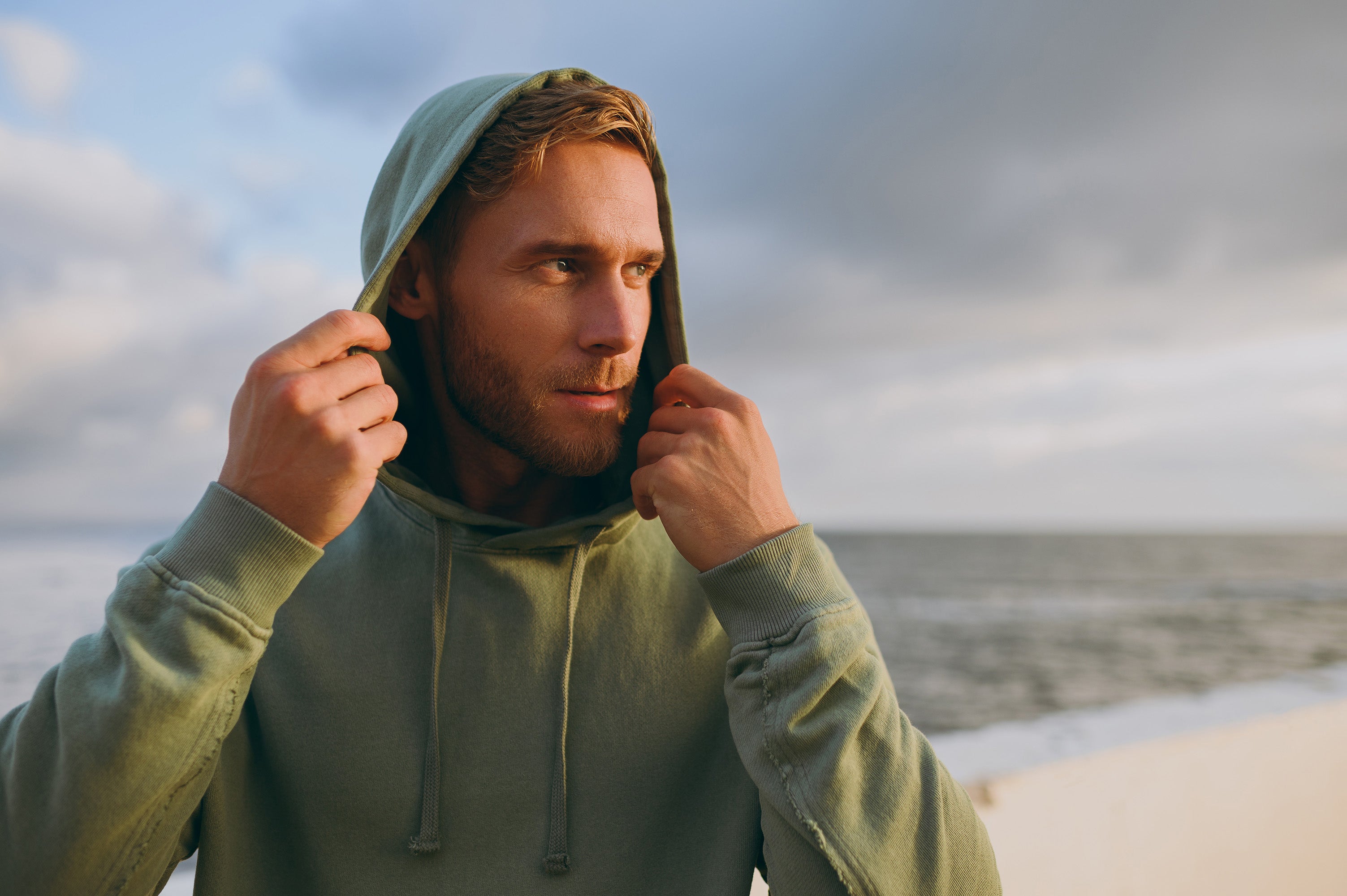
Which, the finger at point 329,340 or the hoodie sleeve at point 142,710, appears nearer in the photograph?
the hoodie sleeve at point 142,710

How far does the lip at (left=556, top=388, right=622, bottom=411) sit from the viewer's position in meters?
1.46

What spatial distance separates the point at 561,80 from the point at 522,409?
0.64 metres

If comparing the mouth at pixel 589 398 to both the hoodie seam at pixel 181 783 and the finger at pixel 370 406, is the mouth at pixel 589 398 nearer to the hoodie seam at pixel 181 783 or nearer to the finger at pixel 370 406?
the finger at pixel 370 406

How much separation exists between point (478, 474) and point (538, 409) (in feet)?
0.96

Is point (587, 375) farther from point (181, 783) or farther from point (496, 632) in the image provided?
point (181, 783)

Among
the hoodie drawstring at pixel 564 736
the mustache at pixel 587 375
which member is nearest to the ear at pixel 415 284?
the mustache at pixel 587 375

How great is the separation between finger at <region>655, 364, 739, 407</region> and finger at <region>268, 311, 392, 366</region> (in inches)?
20.5

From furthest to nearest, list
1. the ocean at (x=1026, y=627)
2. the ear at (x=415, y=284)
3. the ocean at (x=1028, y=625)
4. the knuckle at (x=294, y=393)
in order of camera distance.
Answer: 1. the ocean at (x=1028, y=625)
2. the ocean at (x=1026, y=627)
3. the ear at (x=415, y=284)
4. the knuckle at (x=294, y=393)

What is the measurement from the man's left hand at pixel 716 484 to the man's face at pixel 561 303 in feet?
0.53

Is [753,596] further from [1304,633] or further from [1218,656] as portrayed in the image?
[1304,633]

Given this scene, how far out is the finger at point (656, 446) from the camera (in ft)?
Answer: 4.50

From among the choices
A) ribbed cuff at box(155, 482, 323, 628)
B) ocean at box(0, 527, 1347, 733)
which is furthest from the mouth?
ocean at box(0, 527, 1347, 733)

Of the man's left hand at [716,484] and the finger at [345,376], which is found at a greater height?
the finger at [345,376]

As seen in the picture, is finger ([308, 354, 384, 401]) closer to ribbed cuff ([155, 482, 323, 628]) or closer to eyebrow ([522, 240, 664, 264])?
ribbed cuff ([155, 482, 323, 628])
